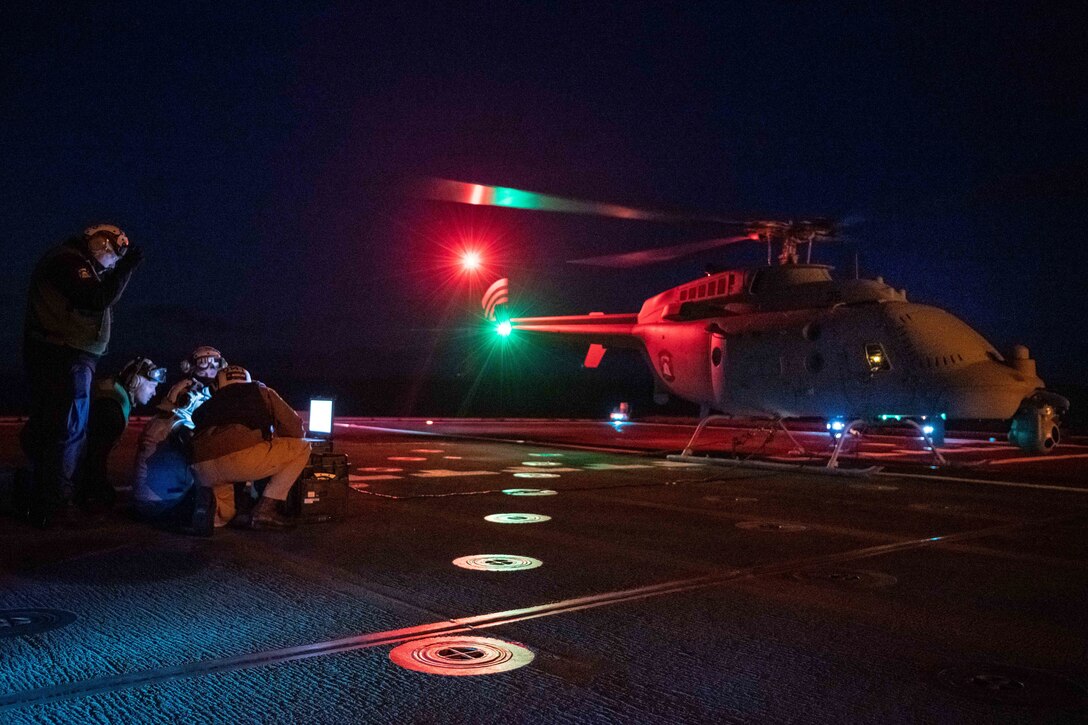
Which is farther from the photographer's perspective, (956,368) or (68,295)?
(956,368)

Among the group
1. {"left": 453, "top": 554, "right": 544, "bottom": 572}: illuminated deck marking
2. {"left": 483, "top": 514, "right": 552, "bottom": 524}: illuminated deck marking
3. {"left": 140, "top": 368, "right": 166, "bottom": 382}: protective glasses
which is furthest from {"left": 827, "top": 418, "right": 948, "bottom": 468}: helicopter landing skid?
{"left": 140, "top": 368, "right": 166, "bottom": 382}: protective glasses

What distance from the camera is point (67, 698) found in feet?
11.4

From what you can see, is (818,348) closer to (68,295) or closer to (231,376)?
(231,376)

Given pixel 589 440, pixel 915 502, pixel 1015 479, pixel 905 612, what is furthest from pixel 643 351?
pixel 905 612

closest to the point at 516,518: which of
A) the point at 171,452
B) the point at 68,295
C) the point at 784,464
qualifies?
the point at 171,452

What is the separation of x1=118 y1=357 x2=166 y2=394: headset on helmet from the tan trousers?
1687 millimetres

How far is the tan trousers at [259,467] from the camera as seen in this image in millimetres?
7258

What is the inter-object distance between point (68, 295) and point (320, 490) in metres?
2.67

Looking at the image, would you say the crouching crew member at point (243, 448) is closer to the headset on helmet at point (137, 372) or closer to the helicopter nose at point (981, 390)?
the headset on helmet at point (137, 372)

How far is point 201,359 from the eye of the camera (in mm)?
8250

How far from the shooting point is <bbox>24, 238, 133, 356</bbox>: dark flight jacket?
698 centimetres

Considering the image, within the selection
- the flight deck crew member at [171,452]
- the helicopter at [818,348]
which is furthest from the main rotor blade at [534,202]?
the flight deck crew member at [171,452]

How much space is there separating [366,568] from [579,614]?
1875 mm

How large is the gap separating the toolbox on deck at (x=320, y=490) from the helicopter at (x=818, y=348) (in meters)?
5.66
